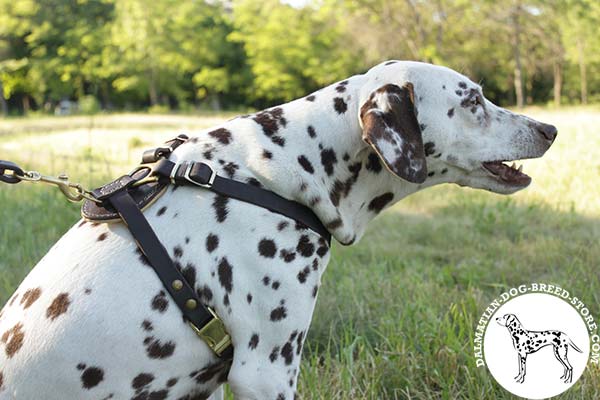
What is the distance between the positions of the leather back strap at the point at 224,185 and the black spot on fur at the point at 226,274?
0.74 feet

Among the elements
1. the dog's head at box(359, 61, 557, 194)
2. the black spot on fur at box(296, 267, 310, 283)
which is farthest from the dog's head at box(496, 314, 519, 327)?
the black spot on fur at box(296, 267, 310, 283)

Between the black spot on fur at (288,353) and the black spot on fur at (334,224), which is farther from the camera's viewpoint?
the black spot on fur at (334,224)

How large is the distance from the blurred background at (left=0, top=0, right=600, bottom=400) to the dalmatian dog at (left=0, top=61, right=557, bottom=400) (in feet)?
2.03

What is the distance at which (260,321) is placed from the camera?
1.98 m

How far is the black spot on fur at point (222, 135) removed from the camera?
7.16ft

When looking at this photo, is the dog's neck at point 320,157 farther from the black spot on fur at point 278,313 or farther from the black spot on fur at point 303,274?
the black spot on fur at point 278,313

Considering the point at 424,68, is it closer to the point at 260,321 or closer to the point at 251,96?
the point at 260,321

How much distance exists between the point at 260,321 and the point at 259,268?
0.57 ft

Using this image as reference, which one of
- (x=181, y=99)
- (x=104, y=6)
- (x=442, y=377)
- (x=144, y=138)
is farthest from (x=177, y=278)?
(x=104, y=6)

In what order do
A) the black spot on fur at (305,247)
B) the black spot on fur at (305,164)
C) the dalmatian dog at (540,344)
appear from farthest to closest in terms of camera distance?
1. the dalmatian dog at (540,344)
2. the black spot on fur at (305,164)
3. the black spot on fur at (305,247)

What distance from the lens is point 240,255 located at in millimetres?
1974

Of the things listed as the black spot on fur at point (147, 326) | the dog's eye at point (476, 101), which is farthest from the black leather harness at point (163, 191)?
the dog's eye at point (476, 101)

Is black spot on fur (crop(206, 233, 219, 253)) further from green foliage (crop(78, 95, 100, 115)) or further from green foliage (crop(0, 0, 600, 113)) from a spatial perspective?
green foliage (crop(0, 0, 600, 113))

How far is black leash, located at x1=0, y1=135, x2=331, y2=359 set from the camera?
1909mm
